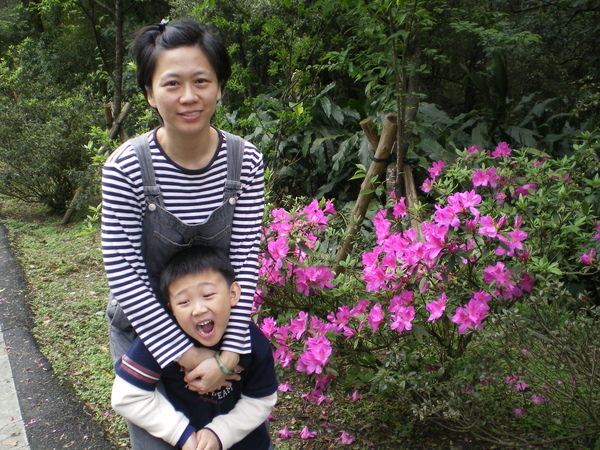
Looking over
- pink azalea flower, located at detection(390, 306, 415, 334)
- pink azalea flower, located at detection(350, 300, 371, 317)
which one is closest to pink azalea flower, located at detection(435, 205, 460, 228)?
pink azalea flower, located at detection(390, 306, 415, 334)

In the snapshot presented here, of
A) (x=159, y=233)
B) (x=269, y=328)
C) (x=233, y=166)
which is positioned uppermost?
(x=233, y=166)

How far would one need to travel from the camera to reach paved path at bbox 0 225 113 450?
9.21 ft

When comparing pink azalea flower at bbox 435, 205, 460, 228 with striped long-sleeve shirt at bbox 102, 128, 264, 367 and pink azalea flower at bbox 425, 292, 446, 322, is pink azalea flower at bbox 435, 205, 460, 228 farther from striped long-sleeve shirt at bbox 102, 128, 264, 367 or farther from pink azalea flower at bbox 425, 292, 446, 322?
striped long-sleeve shirt at bbox 102, 128, 264, 367

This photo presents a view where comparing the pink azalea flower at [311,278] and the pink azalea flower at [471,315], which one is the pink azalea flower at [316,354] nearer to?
the pink azalea flower at [311,278]

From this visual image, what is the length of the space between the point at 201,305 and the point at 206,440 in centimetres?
38

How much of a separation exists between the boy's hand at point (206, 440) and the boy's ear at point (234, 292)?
0.37 m

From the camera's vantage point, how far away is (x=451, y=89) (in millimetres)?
8070

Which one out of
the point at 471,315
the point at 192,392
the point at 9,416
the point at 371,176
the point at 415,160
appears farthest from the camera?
the point at 371,176

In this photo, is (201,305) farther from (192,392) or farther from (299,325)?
(299,325)

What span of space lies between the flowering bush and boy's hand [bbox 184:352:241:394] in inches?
24.4

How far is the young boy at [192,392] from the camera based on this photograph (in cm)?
157

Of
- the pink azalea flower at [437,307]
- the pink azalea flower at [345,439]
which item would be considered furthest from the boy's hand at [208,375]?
the pink azalea flower at [345,439]

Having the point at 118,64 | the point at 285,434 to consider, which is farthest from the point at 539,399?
the point at 118,64

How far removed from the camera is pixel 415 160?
3285 mm
